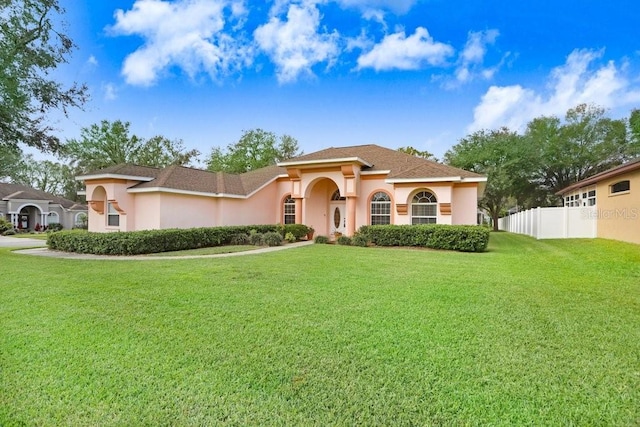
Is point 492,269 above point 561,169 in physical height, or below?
below

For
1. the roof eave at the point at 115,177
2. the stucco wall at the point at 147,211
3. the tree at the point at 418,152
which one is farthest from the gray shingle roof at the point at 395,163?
the tree at the point at 418,152

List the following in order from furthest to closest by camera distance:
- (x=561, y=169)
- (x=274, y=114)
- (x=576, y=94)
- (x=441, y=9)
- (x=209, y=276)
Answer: (x=561, y=169) → (x=576, y=94) → (x=274, y=114) → (x=441, y=9) → (x=209, y=276)

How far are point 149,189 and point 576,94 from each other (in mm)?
37700

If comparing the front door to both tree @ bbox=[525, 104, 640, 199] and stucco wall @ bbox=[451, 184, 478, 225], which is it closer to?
stucco wall @ bbox=[451, 184, 478, 225]

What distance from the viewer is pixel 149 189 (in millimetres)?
18016

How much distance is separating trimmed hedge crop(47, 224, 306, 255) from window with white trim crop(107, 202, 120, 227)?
3.48 m

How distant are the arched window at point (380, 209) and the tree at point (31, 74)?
1585cm

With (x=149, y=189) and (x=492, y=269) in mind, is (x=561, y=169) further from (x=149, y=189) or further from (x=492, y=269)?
(x=149, y=189)

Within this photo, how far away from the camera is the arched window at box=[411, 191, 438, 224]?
729 inches

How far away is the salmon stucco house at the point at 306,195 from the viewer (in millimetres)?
18312

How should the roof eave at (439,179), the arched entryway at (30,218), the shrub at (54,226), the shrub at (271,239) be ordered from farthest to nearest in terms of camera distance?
the arched entryway at (30,218) < the shrub at (54,226) < the shrub at (271,239) < the roof eave at (439,179)

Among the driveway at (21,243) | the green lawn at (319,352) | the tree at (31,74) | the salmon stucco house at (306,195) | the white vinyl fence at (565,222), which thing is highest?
the tree at (31,74)

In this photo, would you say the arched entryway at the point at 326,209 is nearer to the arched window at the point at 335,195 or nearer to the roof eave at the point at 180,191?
the arched window at the point at 335,195

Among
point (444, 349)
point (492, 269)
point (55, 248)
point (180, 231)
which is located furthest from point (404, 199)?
point (55, 248)
